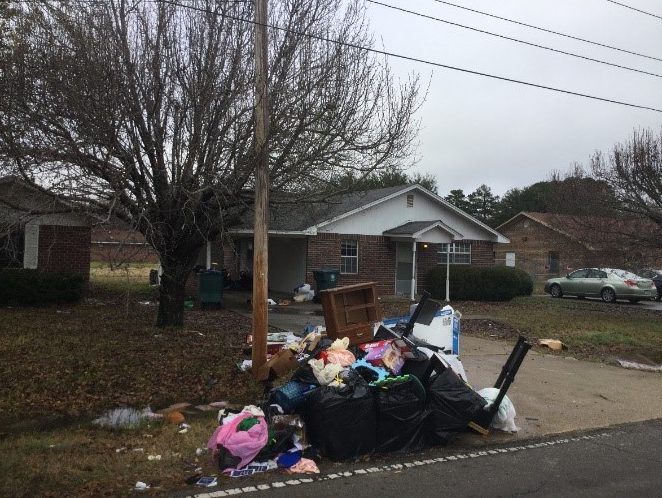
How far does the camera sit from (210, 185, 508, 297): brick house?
2161cm

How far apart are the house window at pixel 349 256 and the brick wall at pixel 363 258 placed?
153mm

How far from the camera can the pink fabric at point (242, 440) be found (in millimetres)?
5172

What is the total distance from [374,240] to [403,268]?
1886mm

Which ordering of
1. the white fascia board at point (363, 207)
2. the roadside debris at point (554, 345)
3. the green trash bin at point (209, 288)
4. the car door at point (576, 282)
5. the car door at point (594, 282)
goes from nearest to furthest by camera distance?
the roadside debris at point (554, 345) < the green trash bin at point (209, 288) < the white fascia board at point (363, 207) < the car door at point (594, 282) < the car door at point (576, 282)

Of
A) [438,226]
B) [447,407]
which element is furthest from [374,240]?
[447,407]

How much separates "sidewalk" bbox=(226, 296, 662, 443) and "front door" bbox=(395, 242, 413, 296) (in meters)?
11.2

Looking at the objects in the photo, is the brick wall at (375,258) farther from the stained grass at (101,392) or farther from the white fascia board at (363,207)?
the stained grass at (101,392)

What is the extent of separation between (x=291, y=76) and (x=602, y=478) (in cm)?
768

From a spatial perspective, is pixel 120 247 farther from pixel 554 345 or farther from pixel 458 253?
pixel 458 253

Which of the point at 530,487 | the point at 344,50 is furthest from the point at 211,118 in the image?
the point at 530,487

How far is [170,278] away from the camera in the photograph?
1148 centimetres

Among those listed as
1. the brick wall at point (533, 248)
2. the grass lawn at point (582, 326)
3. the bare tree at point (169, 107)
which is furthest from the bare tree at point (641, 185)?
the brick wall at point (533, 248)

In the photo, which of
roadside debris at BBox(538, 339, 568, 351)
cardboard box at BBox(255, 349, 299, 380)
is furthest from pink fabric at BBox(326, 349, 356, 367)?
roadside debris at BBox(538, 339, 568, 351)

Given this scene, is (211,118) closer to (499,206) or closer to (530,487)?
(530,487)
